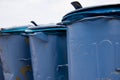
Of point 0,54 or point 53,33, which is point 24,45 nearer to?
point 0,54

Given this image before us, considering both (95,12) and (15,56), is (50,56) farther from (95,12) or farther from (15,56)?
(95,12)

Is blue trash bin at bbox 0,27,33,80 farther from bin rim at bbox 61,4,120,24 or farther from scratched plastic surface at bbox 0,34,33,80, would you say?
bin rim at bbox 61,4,120,24

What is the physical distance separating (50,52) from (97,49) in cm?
141

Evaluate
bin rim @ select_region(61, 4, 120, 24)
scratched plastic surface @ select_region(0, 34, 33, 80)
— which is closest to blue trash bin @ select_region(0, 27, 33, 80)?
scratched plastic surface @ select_region(0, 34, 33, 80)

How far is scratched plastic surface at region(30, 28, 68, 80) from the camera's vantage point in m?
4.30

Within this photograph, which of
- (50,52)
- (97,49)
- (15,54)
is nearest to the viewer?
(97,49)

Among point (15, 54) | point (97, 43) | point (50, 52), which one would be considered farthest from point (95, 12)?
point (15, 54)

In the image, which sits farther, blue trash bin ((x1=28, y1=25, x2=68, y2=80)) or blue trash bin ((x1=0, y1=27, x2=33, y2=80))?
blue trash bin ((x1=0, y1=27, x2=33, y2=80))

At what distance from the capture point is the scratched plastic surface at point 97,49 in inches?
117

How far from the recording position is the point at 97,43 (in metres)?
3.05

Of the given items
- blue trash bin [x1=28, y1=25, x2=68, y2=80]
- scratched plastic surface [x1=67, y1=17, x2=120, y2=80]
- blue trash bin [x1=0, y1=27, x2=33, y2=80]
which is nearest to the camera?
scratched plastic surface [x1=67, y1=17, x2=120, y2=80]

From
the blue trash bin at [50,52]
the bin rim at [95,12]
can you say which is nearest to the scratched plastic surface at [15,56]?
the blue trash bin at [50,52]

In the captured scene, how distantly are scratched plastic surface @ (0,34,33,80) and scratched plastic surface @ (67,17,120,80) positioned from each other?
1.94 metres

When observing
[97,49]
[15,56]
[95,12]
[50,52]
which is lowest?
[15,56]
